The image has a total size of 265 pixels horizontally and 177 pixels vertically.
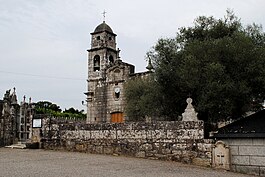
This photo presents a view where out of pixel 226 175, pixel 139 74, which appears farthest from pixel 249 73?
pixel 139 74

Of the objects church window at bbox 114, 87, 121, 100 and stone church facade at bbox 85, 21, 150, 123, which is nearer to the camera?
stone church facade at bbox 85, 21, 150, 123

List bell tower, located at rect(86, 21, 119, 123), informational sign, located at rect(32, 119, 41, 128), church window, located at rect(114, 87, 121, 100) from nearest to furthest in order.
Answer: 1. informational sign, located at rect(32, 119, 41, 128)
2. church window, located at rect(114, 87, 121, 100)
3. bell tower, located at rect(86, 21, 119, 123)

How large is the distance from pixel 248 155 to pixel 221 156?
2.79ft

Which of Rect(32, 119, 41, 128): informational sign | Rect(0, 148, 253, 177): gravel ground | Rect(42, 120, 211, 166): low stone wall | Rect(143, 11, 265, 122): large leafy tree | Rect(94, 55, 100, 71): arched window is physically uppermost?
Rect(94, 55, 100, 71): arched window

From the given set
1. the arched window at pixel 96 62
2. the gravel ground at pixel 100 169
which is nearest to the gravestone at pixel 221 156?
the gravel ground at pixel 100 169

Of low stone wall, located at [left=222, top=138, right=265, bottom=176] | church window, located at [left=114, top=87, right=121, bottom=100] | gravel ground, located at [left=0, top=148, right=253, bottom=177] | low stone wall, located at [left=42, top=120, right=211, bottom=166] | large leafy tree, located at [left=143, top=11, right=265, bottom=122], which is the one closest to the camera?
gravel ground, located at [left=0, top=148, right=253, bottom=177]

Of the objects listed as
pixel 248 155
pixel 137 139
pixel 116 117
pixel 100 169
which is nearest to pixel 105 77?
pixel 116 117

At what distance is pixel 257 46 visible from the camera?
43.7 ft

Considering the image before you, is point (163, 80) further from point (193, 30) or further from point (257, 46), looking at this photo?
point (257, 46)

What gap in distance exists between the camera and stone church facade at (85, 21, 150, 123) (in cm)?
3127

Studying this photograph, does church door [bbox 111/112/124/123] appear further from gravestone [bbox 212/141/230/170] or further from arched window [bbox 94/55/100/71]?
gravestone [bbox 212/141/230/170]

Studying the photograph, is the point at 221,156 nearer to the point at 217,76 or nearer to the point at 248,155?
the point at 248,155

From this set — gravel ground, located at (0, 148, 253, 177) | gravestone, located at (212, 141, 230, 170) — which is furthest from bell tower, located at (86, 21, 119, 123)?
gravestone, located at (212, 141, 230, 170)

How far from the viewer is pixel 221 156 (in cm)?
1057
